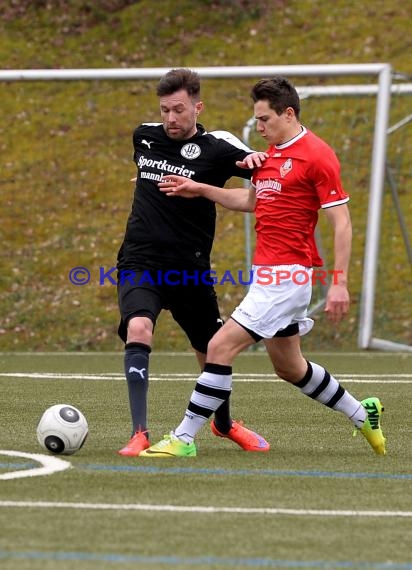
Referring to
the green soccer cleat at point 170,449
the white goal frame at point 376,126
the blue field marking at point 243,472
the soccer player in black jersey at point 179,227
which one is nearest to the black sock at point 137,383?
the soccer player in black jersey at point 179,227

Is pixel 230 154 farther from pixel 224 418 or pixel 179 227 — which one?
pixel 224 418

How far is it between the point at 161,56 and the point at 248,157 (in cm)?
1601

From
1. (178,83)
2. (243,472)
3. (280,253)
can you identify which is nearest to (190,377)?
(178,83)

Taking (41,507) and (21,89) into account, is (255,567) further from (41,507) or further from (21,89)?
(21,89)

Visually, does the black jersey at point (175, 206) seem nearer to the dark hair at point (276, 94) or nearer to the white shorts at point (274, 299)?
the dark hair at point (276, 94)

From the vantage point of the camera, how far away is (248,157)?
7.34 meters

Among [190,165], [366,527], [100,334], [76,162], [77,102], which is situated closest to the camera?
[366,527]

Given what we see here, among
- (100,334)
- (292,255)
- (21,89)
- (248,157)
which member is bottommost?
(100,334)

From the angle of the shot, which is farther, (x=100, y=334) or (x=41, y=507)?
(x=100, y=334)

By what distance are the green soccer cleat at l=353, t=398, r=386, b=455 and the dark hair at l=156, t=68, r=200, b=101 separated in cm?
185

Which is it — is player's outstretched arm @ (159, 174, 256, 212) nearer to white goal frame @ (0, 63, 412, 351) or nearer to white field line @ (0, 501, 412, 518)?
white field line @ (0, 501, 412, 518)

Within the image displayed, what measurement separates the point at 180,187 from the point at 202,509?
2309mm

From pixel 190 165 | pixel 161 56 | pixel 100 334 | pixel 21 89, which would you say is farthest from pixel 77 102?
pixel 190 165

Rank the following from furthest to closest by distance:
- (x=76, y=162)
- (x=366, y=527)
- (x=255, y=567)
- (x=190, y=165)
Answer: (x=76, y=162) → (x=190, y=165) → (x=366, y=527) → (x=255, y=567)
